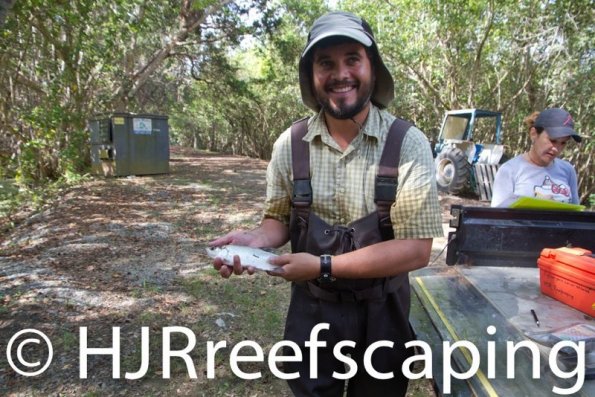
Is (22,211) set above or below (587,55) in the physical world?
below

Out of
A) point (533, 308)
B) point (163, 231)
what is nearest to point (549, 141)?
point (533, 308)

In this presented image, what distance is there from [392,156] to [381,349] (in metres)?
0.82

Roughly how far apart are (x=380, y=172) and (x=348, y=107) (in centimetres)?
28

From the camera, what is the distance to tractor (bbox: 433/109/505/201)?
374 inches

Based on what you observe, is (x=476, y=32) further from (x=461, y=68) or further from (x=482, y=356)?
(x=482, y=356)

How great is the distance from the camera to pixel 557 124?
3100 mm

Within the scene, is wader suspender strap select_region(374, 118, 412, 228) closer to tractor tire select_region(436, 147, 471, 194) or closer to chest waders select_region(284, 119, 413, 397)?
chest waders select_region(284, 119, 413, 397)

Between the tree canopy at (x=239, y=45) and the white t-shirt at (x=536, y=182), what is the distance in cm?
632

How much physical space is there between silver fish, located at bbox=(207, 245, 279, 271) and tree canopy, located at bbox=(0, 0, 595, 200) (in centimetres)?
601

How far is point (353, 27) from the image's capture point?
1634 mm

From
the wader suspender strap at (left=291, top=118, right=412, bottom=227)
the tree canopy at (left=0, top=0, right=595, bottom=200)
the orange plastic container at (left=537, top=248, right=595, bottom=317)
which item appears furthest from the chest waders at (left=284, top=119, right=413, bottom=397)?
the tree canopy at (left=0, top=0, right=595, bottom=200)

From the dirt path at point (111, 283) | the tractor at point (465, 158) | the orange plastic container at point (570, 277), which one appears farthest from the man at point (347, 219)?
the tractor at point (465, 158)

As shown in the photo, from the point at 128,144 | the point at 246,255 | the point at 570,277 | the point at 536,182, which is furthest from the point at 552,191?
the point at 128,144

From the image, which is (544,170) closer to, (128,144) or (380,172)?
(380,172)
